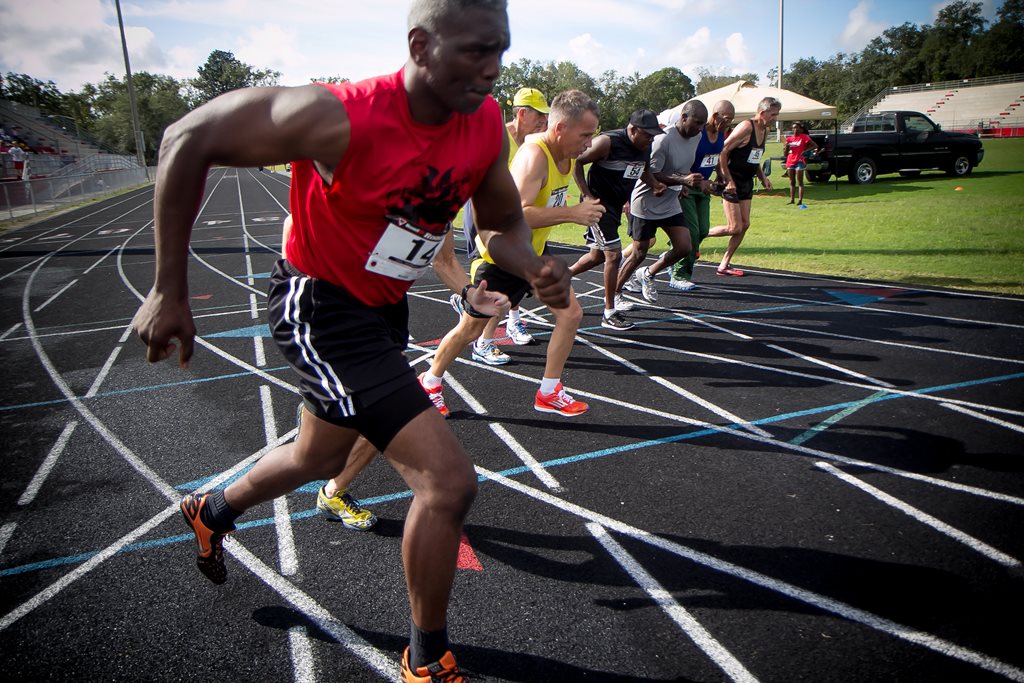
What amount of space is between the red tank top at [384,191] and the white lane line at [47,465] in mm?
2562

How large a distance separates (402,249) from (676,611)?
1.76 meters

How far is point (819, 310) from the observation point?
23.0 ft

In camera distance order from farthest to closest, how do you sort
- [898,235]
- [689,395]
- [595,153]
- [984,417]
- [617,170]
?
1. [898,235]
2. [617,170]
3. [595,153]
4. [689,395]
5. [984,417]

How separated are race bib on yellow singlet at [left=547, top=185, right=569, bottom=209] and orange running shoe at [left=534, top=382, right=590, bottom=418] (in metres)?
1.52

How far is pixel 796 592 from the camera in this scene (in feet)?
8.35

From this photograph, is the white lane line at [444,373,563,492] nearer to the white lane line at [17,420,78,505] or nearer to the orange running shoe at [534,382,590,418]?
the orange running shoe at [534,382,590,418]

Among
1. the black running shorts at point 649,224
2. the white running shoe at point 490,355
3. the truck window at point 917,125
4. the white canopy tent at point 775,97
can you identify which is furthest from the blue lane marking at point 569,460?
the white canopy tent at point 775,97

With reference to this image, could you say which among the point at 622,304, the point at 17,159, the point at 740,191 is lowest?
the point at 622,304

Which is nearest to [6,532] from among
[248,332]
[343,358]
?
[343,358]

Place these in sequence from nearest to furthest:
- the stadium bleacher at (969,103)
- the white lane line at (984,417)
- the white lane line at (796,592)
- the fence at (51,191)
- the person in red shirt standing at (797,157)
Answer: the white lane line at (796,592)
the white lane line at (984,417)
the person in red shirt standing at (797,157)
the fence at (51,191)
the stadium bleacher at (969,103)

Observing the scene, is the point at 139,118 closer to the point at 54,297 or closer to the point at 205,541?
the point at 54,297

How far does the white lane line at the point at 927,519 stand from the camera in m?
2.73

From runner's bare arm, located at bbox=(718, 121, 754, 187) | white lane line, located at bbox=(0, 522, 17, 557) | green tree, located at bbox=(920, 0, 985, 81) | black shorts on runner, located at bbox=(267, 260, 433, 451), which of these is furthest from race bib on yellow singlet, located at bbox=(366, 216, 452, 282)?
green tree, located at bbox=(920, 0, 985, 81)

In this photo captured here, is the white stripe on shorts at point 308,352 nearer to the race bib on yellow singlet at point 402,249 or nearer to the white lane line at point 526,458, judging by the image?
the race bib on yellow singlet at point 402,249
